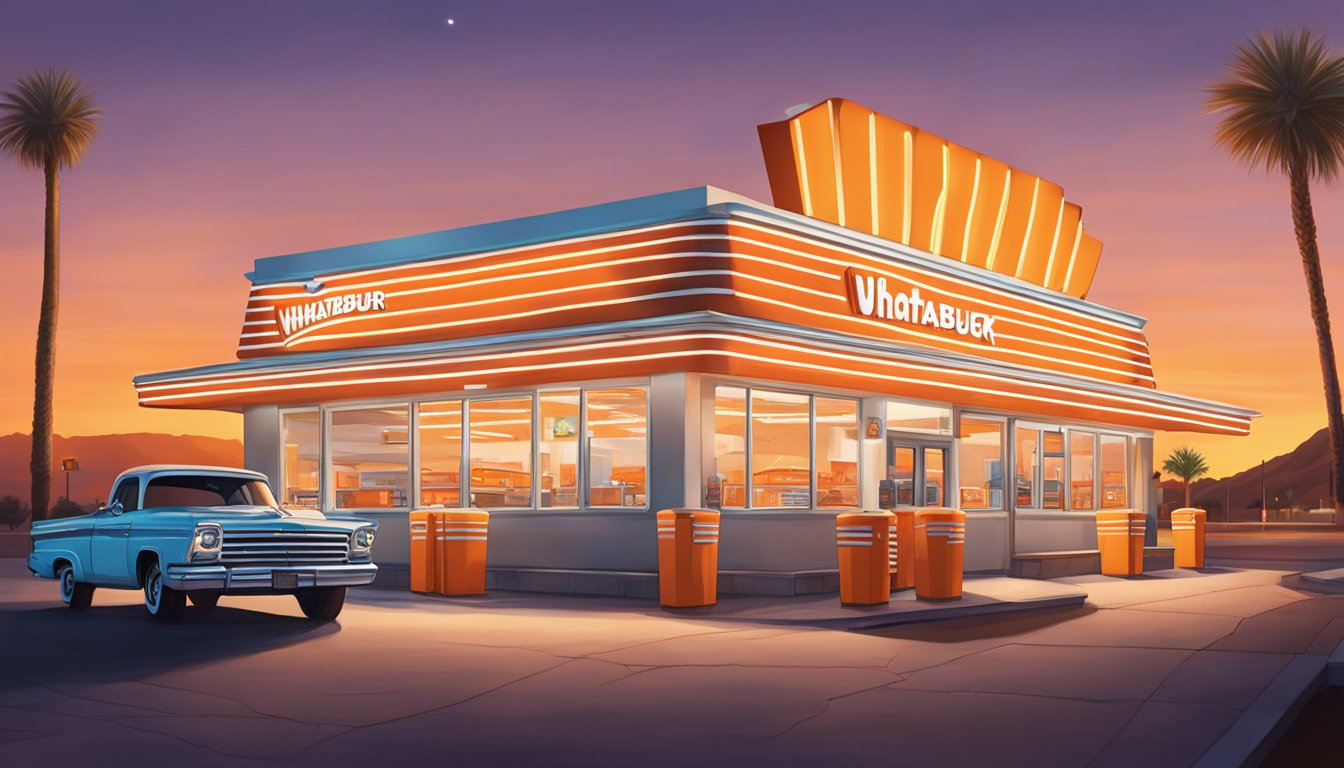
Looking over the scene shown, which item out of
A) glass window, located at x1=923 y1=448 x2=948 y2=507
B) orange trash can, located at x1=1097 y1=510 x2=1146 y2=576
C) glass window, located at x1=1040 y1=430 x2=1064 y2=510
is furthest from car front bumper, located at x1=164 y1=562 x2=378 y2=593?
glass window, located at x1=1040 y1=430 x2=1064 y2=510

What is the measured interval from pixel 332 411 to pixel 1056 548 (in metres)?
15.2

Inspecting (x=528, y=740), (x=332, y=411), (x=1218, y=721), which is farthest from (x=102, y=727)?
(x=332, y=411)

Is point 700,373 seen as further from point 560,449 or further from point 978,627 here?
point 978,627

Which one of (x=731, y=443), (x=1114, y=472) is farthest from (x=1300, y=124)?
(x=731, y=443)

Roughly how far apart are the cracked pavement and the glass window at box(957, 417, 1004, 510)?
8.40 metres

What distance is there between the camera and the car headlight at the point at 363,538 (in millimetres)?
16594

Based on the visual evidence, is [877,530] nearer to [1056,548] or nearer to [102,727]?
[102,727]

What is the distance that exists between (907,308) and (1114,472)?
9839mm

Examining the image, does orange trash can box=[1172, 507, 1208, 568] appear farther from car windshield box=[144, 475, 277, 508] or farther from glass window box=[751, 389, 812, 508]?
car windshield box=[144, 475, 277, 508]

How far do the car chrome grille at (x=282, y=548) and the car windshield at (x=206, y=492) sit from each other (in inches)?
55.5

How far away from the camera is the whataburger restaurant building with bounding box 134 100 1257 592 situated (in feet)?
70.6

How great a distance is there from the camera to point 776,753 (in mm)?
8938

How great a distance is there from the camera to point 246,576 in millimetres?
15453

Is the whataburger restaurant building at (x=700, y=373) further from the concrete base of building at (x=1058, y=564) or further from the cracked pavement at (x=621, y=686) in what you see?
the cracked pavement at (x=621, y=686)
